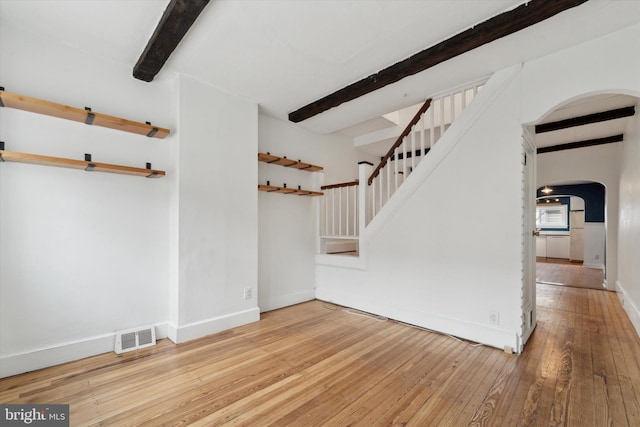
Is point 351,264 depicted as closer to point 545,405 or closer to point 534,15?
point 545,405

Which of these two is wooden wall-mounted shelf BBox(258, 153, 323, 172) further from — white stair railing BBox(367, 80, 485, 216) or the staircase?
white stair railing BBox(367, 80, 485, 216)

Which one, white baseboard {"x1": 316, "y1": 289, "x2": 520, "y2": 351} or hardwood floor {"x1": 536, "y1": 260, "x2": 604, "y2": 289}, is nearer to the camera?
white baseboard {"x1": 316, "y1": 289, "x2": 520, "y2": 351}

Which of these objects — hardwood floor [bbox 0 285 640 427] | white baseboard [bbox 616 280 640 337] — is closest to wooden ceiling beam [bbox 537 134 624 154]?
white baseboard [bbox 616 280 640 337]

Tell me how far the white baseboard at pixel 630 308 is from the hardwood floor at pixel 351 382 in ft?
0.43

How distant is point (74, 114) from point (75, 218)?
0.90 meters

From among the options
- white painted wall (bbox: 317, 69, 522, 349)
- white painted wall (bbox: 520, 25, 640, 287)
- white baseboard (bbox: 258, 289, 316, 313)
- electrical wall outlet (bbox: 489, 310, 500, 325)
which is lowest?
white baseboard (bbox: 258, 289, 316, 313)

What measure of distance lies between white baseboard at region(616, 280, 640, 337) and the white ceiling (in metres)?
3.05

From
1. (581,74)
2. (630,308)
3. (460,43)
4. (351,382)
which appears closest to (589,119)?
(581,74)

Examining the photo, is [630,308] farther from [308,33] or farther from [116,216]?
[116,216]

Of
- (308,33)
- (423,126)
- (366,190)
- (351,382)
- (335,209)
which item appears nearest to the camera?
(351,382)

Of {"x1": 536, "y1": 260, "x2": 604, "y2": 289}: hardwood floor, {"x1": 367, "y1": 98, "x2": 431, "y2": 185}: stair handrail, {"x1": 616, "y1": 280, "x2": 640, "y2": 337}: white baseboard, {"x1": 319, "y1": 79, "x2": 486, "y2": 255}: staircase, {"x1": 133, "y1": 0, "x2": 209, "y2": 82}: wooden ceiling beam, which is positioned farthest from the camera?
{"x1": 536, "y1": 260, "x2": 604, "y2": 289}: hardwood floor

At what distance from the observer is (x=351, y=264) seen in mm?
4031

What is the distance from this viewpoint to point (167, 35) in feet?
7.27

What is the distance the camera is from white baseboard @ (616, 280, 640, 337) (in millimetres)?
3107
